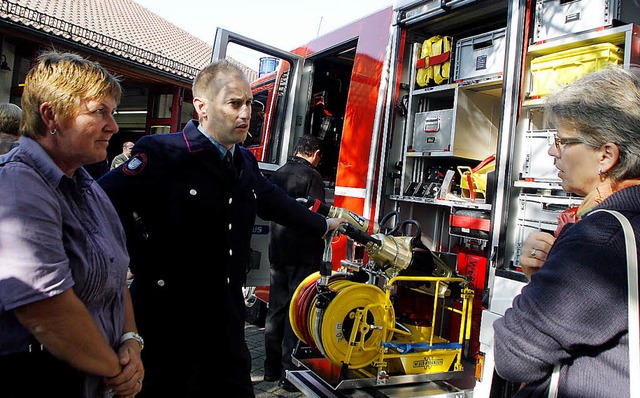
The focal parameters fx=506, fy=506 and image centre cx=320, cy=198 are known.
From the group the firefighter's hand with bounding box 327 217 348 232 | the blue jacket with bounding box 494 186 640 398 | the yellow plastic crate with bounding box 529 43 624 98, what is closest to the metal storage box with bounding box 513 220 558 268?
the yellow plastic crate with bounding box 529 43 624 98

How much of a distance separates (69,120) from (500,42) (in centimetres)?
309

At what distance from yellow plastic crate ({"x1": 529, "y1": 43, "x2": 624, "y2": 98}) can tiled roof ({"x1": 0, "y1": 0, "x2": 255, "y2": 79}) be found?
10337 mm

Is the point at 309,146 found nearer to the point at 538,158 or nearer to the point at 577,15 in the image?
the point at 538,158

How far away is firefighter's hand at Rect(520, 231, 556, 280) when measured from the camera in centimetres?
150

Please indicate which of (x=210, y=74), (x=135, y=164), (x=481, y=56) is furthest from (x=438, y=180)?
(x=135, y=164)

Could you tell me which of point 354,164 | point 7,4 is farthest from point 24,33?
point 354,164

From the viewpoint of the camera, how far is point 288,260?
432cm

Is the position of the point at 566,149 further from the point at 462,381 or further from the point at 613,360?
the point at 462,381

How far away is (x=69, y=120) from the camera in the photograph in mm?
1490

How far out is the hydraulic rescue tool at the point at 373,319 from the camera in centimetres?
296

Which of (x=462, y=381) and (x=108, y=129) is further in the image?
(x=462, y=381)

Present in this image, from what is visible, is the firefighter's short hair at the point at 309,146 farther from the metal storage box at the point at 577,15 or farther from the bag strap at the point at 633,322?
the bag strap at the point at 633,322

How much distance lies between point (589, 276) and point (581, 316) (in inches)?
3.5

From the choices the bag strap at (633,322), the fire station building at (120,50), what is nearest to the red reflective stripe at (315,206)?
the bag strap at (633,322)
